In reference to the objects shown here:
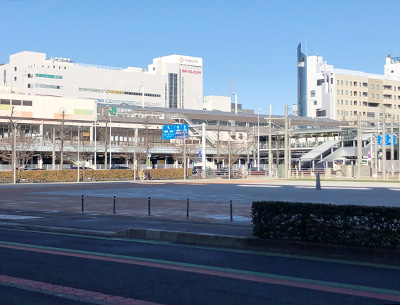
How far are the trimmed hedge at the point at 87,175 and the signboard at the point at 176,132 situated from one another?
5.22 meters

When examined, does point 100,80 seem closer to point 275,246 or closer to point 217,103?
point 217,103

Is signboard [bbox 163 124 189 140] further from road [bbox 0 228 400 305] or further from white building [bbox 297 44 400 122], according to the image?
white building [bbox 297 44 400 122]

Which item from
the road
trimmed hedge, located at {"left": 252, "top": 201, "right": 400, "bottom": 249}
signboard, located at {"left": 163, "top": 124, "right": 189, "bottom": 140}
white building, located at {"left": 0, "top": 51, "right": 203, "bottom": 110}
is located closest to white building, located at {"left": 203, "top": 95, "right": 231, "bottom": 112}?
white building, located at {"left": 0, "top": 51, "right": 203, "bottom": 110}

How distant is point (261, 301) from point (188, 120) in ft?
323

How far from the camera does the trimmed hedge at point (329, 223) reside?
1070cm

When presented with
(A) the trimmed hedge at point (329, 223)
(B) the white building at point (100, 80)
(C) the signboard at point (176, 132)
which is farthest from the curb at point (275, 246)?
(B) the white building at point (100, 80)

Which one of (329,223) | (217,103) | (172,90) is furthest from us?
(217,103)

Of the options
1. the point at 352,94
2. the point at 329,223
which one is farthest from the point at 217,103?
the point at 329,223

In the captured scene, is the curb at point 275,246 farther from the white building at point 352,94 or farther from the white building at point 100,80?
the white building at point 352,94

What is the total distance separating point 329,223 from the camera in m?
11.3

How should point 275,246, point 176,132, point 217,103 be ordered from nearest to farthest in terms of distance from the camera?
point 275,246
point 176,132
point 217,103

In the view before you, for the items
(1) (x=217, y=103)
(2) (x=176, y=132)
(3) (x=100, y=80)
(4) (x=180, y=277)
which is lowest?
(4) (x=180, y=277)

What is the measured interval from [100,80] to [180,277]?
130 metres

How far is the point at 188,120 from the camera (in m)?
106
